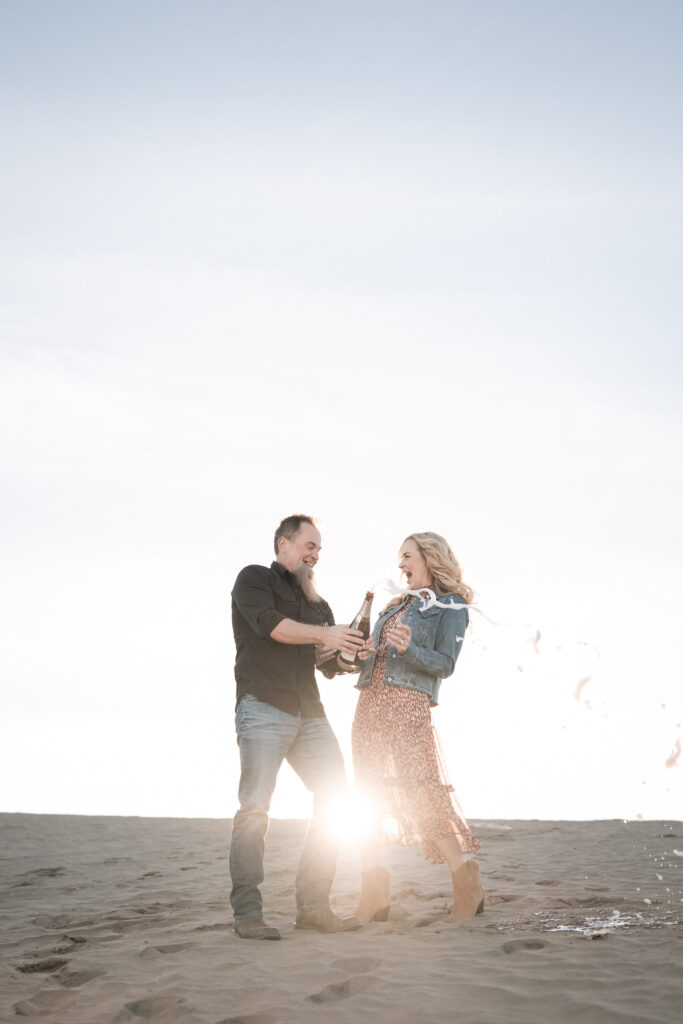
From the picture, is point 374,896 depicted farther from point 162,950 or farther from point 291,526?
point 291,526

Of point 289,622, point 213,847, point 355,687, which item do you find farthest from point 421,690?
point 213,847

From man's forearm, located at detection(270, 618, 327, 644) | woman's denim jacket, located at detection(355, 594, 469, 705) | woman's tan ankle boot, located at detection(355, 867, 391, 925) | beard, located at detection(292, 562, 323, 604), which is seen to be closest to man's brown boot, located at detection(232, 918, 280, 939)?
woman's tan ankle boot, located at detection(355, 867, 391, 925)

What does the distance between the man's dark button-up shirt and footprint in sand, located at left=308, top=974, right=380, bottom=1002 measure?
1713mm

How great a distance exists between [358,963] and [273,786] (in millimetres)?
1274

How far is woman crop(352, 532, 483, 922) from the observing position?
561cm

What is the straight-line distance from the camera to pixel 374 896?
5824mm

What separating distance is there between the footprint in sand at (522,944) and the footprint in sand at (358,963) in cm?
68

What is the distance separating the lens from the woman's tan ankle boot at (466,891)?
5.60 meters

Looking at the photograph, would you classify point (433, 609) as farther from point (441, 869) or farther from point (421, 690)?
point (441, 869)

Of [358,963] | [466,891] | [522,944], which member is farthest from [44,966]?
[522,944]

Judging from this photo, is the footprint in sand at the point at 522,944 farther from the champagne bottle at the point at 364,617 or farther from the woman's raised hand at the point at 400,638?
the champagne bottle at the point at 364,617

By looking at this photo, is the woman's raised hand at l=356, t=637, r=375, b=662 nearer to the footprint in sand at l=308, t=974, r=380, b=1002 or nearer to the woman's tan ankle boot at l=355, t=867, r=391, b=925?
the woman's tan ankle boot at l=355, t=867, r=391, b=925

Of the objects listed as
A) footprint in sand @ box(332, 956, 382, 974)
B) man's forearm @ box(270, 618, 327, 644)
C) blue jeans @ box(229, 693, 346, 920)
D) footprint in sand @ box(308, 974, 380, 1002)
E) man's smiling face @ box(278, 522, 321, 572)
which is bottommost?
footprint in sand @ box(308, 974, 380, 1002)

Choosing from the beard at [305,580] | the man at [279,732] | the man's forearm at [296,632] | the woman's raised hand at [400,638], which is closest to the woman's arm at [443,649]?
the woman's raised hand at [400,638]
